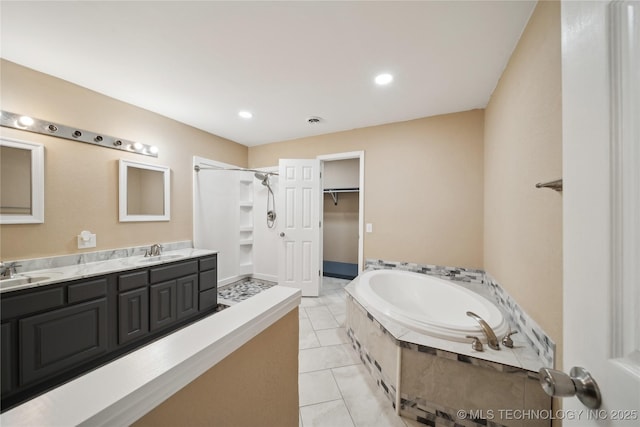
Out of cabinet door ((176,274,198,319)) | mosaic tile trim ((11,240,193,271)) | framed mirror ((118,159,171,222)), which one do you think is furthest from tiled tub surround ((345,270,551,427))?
framed mirror ((118,159,171,222))

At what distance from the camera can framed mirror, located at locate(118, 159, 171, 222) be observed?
7.75 feet

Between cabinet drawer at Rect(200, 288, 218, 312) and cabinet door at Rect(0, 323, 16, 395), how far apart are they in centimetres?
135

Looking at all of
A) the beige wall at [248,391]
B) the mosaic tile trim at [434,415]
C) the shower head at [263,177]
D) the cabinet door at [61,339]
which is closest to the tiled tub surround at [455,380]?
the mosaic tile trim at [434,415]

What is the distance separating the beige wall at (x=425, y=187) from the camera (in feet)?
8.23

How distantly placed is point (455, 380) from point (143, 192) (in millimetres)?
3368

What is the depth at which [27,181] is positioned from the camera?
1.79 meters

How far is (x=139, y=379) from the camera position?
45 cm

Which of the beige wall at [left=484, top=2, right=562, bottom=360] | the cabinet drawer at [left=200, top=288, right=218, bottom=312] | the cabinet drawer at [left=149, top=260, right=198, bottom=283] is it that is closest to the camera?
the beige wall at [left=484, top=2, right=562, bottom=360]

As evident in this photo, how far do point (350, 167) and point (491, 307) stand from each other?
2921 millimetres

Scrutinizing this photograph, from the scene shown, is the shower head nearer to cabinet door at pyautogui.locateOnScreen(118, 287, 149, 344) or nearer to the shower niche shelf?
the shower niche shelf

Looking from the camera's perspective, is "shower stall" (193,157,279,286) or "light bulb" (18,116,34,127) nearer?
"light bulb" (18,116,34,127)

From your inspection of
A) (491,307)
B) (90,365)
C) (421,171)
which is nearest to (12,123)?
(90,365)

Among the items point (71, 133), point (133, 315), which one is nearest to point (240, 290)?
point (133, 315)

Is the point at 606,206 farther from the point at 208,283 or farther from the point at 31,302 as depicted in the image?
the point at 208,283
